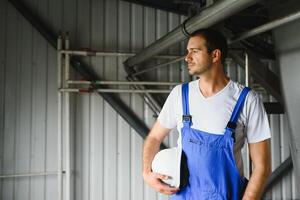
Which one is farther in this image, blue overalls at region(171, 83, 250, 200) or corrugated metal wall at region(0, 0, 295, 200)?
corrugated metal wall at region(0, 0, 295, 200)

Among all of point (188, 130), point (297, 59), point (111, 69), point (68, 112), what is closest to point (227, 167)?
point (188, 130)

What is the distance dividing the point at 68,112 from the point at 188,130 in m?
1.50

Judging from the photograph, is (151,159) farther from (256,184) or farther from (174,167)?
(256,184)

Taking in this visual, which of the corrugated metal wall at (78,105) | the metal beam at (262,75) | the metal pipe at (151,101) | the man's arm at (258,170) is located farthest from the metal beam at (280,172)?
the man's arm at (258,170)

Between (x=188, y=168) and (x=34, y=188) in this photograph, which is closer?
(x=188, y=168)

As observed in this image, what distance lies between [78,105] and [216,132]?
1.73 metres

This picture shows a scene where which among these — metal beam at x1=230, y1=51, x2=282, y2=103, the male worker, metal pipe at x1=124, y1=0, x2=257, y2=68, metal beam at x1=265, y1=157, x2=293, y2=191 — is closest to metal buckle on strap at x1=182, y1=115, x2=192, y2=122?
the male worker

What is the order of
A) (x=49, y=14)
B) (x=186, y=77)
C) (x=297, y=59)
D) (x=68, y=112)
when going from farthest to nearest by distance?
(x=186, y=77) < (x=49, y=14) < (x=68, y=112) < (x=297, y=59)

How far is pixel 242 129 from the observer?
1064 millimetres

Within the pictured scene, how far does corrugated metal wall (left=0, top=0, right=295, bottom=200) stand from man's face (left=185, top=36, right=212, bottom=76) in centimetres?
157

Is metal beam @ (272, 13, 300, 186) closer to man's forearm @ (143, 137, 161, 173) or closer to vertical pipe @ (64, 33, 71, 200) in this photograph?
man's forearm @ (143, 137, 161, 173)

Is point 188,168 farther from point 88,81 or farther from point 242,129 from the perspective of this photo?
point 88,81

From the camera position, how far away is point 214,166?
1.03 m

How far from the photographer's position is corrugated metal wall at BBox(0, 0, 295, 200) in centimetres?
244
